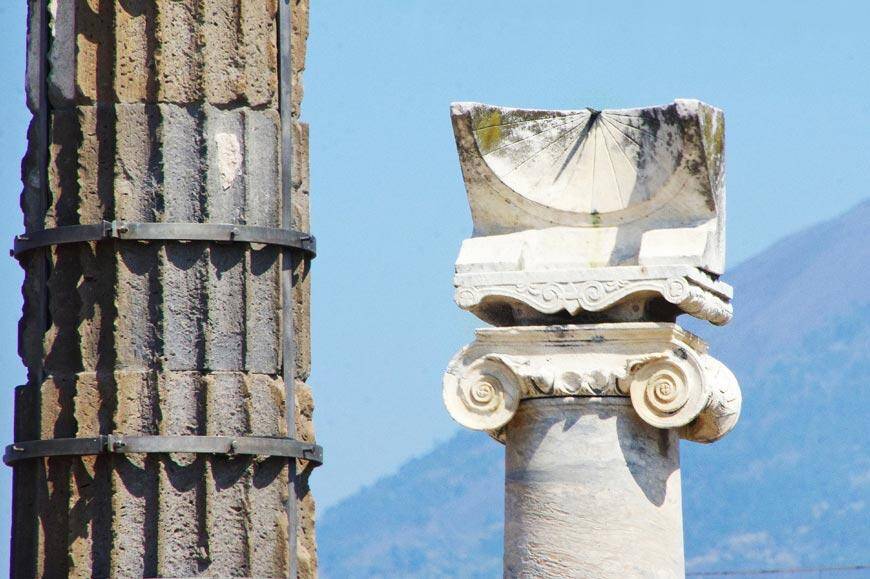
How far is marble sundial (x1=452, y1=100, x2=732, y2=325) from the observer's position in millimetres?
10359

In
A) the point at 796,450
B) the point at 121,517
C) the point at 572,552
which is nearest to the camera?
the point at 121,517

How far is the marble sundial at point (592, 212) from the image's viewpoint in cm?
1036

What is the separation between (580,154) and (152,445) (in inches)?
107

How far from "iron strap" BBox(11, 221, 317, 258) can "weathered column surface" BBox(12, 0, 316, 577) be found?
32mm

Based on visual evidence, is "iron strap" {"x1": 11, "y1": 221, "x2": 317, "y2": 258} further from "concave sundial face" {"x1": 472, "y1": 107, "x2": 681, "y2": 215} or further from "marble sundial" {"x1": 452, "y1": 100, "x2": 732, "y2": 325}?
"concave sundial face" {"x1": 472, "y1": 107, "x2": 681, "y2": 215}

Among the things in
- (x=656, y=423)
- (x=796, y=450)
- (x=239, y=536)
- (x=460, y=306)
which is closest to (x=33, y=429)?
(x=239, y=536)

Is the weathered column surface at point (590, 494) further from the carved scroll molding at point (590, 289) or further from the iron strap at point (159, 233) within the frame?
the iron strap at point (159, 233)

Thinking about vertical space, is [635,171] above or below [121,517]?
above

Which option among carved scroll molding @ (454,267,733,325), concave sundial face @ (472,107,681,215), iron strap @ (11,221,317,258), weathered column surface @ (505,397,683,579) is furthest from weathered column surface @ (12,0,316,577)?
concave sundial face @ (472,107,681,215)

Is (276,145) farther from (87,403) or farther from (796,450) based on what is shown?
(796,450)

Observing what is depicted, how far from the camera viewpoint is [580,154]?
1079 centimetres

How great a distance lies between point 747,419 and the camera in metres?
130

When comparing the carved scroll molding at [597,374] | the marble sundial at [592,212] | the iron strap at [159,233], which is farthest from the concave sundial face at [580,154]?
the iron strap at [159,233]

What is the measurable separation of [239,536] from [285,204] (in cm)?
144
